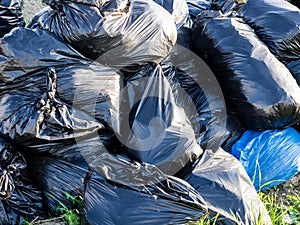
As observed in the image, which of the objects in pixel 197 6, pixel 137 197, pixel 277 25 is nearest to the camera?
pixel 137 197

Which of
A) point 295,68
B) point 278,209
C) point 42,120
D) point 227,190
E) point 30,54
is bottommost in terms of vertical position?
point 278,209

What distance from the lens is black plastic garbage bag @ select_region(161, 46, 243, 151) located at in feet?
9.42

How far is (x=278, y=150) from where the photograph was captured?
2881 mm

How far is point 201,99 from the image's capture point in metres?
2.96

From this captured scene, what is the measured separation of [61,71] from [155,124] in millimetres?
567

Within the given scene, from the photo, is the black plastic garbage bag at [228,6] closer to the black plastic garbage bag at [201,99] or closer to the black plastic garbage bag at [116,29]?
the black plastic garbage bag at [201,99]

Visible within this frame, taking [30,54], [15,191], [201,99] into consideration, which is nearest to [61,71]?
[30,54]

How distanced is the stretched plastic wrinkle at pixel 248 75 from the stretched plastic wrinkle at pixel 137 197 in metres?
0.76

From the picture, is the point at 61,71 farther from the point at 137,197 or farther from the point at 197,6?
the point at 197,6

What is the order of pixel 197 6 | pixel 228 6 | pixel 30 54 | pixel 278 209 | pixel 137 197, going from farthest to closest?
1. pixel 197 6
2. pixel 228 6
3. pixel 278 209
4. pixel 30 54
5. pixel 137 197

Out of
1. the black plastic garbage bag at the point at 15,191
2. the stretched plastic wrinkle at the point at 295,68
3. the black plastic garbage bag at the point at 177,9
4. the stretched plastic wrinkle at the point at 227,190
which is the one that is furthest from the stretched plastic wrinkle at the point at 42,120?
the stretched plastic wrinkle at the point at 295,68

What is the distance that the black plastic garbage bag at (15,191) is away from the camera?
97.5 inches

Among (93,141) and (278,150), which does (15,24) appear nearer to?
(93,141)

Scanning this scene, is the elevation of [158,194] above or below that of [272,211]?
above
